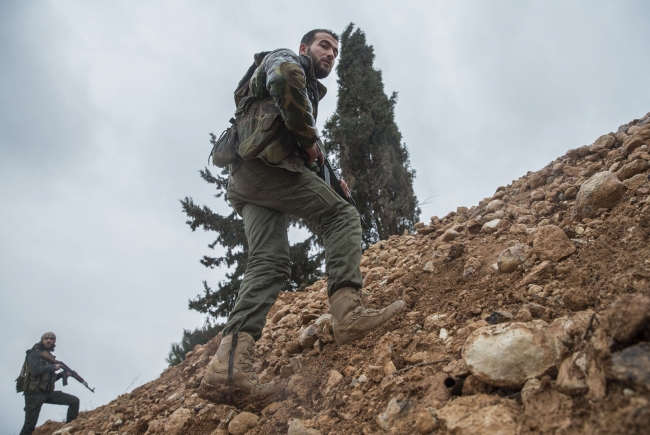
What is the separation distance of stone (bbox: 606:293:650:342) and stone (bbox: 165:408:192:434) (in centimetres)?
203

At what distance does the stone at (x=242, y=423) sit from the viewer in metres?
1.79

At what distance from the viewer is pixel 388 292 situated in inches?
112

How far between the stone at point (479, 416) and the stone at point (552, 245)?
1.16 m

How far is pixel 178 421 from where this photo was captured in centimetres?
213

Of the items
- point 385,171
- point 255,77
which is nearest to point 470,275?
point 255,77

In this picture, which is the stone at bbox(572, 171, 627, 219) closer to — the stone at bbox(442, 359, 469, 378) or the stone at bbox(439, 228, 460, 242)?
the stone at bbox(439, 228, 460, 242)

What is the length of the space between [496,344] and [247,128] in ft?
5.64

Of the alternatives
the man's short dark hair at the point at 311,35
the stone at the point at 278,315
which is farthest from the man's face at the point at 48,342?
the man's short dark hair at the point at 311,35

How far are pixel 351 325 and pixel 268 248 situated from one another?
0.63 metres

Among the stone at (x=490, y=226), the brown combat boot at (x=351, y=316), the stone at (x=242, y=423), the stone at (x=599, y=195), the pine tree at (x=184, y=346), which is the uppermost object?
the pine tree at (x=184, y=346)

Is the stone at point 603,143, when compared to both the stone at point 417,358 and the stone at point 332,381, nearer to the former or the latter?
the stone at point 417,358

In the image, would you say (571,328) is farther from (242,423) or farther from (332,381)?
(242,423)

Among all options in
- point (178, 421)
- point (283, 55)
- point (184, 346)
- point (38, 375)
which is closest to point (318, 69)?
point (283, 55)

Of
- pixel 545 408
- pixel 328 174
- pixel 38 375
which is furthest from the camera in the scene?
pixel 38 375
